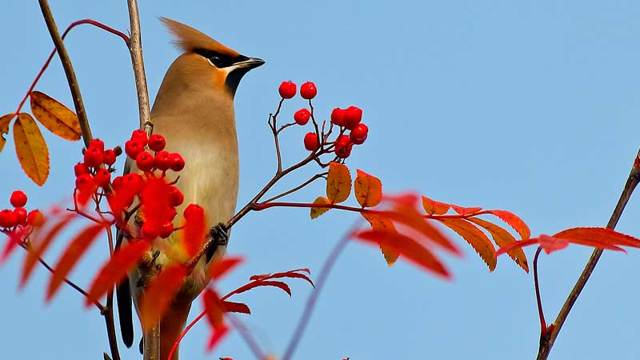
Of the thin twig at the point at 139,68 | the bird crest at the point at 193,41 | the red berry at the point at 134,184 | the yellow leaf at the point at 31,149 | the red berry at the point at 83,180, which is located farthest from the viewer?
the bird crest at the point at 193,41

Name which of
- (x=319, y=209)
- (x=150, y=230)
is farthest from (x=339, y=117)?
(x=150, y=230)

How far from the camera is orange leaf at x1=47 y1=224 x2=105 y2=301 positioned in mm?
1032

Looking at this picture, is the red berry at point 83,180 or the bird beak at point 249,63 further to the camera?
the bird beak at point 249,63

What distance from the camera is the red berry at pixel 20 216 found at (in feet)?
5.79

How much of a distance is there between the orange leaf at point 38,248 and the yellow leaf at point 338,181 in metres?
0.62

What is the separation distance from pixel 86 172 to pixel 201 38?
91.3 inches

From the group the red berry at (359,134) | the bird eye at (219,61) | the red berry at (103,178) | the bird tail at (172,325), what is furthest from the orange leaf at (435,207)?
the bird eye at (219,61)

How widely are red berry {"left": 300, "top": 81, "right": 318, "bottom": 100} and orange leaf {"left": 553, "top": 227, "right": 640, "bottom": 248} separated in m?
0.94

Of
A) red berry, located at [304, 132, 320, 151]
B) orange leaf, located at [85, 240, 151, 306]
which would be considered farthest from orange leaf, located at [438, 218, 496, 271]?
orange leaf, located at [85, 240, 151, 306]

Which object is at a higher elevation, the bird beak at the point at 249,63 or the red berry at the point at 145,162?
the bird beak at the point at 249,63

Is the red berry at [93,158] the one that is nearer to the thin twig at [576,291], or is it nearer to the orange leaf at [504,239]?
the orange leaf at [504,239]

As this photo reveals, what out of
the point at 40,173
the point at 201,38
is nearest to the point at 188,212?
the point at 40,173

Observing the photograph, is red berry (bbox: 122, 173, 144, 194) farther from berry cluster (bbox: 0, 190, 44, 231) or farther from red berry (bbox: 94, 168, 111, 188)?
berry cluster (bbox: 0, 190, 44, 231)

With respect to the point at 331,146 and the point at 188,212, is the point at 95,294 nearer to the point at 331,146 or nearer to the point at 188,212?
the point at 188,212
